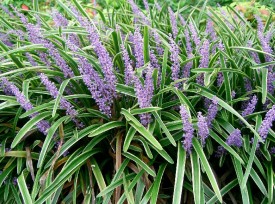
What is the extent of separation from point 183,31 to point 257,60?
85 cm

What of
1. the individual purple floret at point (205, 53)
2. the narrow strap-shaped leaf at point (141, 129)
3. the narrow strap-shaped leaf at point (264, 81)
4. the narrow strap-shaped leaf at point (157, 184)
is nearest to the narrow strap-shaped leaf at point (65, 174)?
the narrow strap-shaped leaf at point (141, 129)

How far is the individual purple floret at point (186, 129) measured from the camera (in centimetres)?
234

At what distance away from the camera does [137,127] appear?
2525 millimetres

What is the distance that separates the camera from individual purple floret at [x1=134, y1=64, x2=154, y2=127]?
2.49m

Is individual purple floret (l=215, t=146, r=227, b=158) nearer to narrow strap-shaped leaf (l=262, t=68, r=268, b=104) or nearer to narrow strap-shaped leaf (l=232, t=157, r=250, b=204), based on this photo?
narrow strap-shaped leaf (l=232, t=157, r=250, b=204)

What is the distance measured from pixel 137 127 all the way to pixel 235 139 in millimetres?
637

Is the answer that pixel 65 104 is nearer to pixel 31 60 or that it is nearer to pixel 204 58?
pixel 31 60

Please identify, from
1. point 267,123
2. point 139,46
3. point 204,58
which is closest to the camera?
point 267,123

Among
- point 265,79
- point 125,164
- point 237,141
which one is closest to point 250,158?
point 237,141

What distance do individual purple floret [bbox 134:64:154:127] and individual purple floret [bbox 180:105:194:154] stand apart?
0.94ft

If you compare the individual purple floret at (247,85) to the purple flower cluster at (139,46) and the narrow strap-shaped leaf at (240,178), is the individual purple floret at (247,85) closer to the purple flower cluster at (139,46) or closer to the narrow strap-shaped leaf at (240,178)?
the narrow strap-shaped leaf at (240,178)

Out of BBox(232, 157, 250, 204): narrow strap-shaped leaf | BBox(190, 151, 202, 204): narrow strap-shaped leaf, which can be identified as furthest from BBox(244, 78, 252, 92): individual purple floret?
BBox(190, 151, 202, 204): narrow strap-shaped leaf

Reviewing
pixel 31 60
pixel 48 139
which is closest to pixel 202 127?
pixel 48 139

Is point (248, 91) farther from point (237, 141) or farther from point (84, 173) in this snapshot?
point (84, 173)
